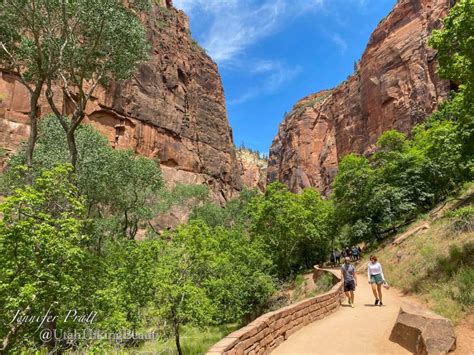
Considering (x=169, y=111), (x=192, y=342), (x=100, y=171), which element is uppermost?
(x=169, y=111)

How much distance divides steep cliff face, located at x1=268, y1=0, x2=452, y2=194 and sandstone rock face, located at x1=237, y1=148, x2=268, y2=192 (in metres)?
33.4

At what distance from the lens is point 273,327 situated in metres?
8.65

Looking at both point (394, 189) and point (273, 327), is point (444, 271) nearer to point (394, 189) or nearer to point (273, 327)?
point (273, 327)

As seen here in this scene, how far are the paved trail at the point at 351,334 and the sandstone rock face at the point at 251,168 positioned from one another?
4167 inches

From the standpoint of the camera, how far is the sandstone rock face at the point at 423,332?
6.45m

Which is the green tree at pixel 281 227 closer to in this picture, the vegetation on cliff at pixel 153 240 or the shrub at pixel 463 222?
the vegetation on cliff at pixel 153 240

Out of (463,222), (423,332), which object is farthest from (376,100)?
(423,332)

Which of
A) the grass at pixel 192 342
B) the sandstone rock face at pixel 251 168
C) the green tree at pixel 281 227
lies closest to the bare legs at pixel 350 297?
the grass at pixel 192 342

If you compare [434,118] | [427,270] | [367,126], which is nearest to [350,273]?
[427,270]

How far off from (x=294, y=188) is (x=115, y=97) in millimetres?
49718

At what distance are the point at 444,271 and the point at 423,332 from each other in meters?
5.88

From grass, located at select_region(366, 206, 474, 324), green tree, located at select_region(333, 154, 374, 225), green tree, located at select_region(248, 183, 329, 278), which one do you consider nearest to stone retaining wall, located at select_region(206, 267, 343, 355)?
grass, located at select_region(366, 206, 474, 324)

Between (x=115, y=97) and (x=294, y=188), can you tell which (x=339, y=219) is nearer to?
(x=115, y=97)

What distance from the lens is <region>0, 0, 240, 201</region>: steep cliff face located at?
155 ft
